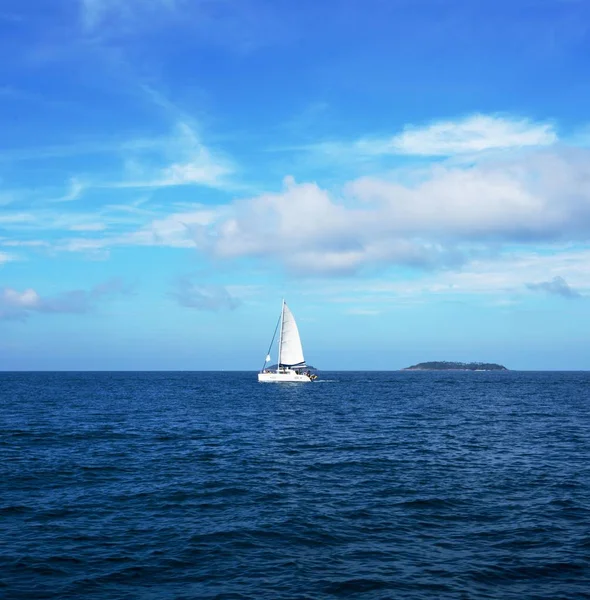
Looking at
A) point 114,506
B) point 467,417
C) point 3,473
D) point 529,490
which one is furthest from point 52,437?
point 467,417

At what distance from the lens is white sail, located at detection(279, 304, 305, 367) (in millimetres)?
134625

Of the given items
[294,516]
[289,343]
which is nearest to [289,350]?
[289,343]

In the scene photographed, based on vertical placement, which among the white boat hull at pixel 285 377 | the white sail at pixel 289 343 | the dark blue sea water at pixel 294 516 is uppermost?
the white sail at pixel 289 343

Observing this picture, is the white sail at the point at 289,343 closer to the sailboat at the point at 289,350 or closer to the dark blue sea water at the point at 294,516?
the sailboat at the point at 289,350

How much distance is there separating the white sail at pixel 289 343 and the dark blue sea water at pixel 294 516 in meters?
86.2

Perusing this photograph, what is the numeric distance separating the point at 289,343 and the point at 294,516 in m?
111

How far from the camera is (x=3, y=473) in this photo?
31844mm

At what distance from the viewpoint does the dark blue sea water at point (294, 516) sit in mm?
17234

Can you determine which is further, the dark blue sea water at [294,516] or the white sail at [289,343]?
the white sail at [289,343]

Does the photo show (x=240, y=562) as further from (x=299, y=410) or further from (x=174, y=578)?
(x=299, y=410)

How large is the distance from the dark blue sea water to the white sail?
283ft

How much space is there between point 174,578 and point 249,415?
50.5m

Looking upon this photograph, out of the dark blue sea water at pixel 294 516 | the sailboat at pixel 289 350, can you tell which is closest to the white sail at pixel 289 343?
the sailboat at pixel 289 350

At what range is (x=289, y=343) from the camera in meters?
135
